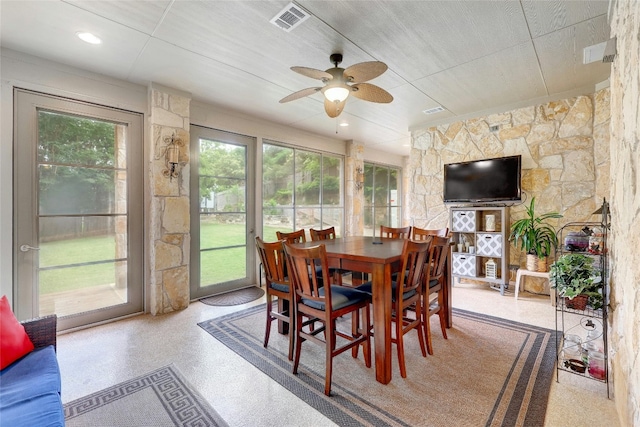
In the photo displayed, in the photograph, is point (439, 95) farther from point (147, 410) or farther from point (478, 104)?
point (147, 410)

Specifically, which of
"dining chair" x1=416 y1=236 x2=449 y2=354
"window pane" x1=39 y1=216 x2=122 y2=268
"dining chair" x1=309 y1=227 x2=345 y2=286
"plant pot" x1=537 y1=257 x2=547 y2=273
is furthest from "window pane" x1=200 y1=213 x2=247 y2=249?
"plant pot" x1=537 y1=257 x2=547 y2=273

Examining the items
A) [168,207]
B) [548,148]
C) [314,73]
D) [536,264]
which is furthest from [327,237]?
[548,148]

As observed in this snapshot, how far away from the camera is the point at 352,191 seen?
5.95 metres

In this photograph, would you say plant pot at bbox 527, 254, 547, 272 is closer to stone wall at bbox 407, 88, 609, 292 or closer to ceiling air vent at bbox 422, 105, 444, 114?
stone wall at bbox 407, 88, 609, 292

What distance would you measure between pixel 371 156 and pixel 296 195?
97.4 inches

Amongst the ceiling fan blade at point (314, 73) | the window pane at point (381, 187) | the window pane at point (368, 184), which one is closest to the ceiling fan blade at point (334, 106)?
the ceiling fan blade at point (314, 73)

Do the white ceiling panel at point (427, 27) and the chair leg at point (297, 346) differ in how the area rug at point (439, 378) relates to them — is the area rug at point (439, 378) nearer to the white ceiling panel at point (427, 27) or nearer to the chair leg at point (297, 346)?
the chair leg at point (297, 346)

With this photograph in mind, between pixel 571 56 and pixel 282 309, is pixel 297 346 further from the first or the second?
pixel 571 56

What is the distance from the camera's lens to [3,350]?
57.4 inches

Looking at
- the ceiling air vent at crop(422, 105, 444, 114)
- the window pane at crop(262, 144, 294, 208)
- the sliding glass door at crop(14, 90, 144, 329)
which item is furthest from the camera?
the window pane at crop(262, 144, 294, 208)

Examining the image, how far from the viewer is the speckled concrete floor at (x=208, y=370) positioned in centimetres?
172

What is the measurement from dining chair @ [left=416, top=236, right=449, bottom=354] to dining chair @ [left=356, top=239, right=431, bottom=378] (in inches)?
1.9

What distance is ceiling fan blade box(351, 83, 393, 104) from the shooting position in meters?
→ 2.44

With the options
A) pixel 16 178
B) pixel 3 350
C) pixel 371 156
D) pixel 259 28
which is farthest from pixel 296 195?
pixel 3 350
